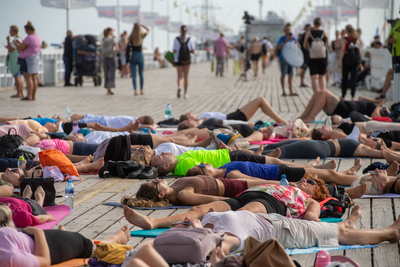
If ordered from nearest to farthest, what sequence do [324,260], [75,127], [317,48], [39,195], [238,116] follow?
[324,260]
[39,195]
[75,127]
[238,116]
[317,48]

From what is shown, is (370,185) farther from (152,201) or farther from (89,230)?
(89,230)

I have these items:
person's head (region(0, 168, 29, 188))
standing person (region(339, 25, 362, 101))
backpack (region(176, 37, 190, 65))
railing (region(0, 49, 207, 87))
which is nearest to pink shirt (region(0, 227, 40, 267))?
person's head (region(0, 168, 29, 188))

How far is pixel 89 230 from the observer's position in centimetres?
369

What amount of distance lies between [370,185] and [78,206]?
2.67m

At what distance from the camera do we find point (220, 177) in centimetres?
468

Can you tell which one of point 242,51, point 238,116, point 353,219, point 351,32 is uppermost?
point 242,51

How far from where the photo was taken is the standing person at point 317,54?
38.0 ft

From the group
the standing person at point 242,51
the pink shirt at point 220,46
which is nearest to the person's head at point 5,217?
the pink shirt at point 220,46

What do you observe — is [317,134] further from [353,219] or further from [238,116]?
[353,219]

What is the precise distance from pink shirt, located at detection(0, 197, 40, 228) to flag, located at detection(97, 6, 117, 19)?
25.1 metres

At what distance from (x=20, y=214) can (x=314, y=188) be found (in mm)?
2290

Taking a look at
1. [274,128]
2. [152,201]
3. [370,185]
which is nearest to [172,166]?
[152,201]

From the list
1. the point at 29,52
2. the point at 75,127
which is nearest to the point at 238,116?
the point at 75,127

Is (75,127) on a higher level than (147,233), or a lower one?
higher
